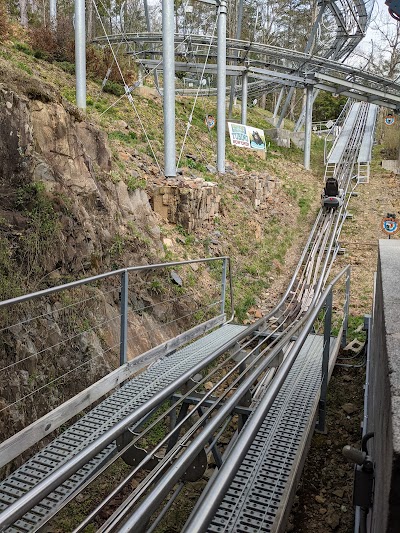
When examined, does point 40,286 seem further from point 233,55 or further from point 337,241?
point 233,55

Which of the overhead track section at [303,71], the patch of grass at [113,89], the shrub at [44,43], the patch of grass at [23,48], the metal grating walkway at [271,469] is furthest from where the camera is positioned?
the overhead track section at [303,71]

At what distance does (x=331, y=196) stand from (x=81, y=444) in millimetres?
14269

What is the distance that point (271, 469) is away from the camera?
3.12m

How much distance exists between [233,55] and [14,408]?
67.8 feet

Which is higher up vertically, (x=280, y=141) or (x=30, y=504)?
(x=280, y=141)

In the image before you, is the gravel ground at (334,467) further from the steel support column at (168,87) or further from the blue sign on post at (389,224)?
the steel support column at (168,87)

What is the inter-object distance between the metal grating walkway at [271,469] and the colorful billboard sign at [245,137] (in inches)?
581

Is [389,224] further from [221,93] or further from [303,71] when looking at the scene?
[303,71]

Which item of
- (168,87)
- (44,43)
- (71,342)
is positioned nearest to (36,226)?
(71,342)

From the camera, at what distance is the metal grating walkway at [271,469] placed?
2670mm

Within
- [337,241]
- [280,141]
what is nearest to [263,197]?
[337,241]

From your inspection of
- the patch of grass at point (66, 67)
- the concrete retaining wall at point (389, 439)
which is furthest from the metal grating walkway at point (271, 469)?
the patch of grass at point (66, 67)

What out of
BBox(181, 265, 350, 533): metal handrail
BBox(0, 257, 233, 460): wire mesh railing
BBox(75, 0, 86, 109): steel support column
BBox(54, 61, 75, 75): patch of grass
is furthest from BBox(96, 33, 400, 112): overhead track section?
BBox(181, 265, 350, 533): metal handrail

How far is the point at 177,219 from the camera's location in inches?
401
